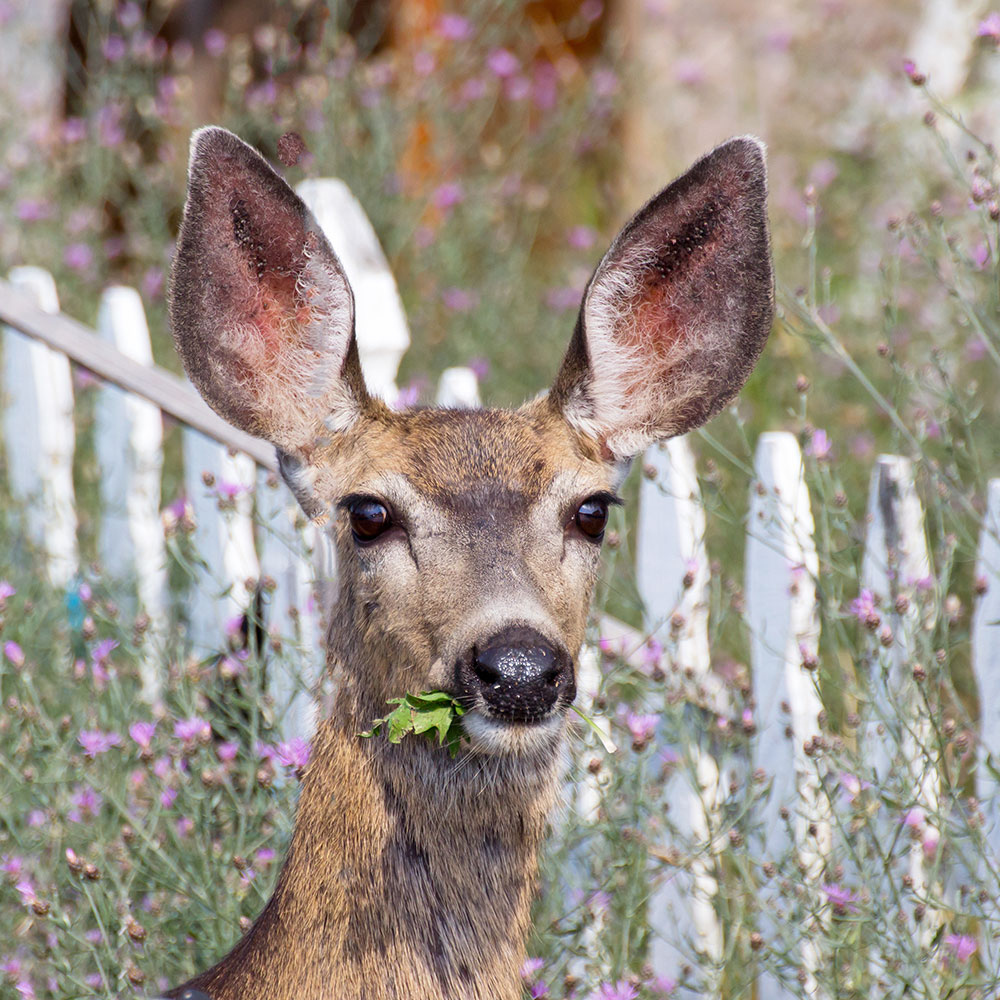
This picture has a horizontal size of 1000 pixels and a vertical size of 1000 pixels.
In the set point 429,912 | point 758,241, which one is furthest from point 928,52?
point 429,912

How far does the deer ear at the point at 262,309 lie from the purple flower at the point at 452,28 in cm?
396

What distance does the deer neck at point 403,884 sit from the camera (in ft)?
8.38

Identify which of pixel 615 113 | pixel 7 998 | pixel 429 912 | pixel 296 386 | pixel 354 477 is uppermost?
pixel 615 113

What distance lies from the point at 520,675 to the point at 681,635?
55.6 inches

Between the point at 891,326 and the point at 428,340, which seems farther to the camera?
the point at 428,340

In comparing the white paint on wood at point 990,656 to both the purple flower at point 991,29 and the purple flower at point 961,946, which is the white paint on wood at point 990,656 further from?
the purple flower at point 991,29

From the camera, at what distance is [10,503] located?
5.15 meters

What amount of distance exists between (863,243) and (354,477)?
5123mm

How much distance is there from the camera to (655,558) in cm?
417

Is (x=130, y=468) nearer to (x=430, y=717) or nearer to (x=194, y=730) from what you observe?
(x=194, y=730)

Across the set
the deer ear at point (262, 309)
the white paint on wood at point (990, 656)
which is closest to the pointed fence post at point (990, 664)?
the white paint on wood at point (990, 656)

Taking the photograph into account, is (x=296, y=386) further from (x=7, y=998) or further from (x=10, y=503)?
(x=10, y=503)

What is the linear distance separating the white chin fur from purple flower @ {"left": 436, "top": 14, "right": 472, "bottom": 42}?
4.76 metres

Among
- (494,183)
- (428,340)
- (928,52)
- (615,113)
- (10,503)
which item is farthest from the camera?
(928,52)
